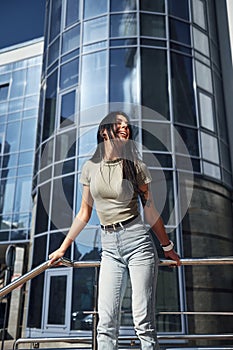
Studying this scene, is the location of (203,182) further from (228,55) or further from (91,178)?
(91,178)

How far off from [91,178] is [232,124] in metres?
9.74

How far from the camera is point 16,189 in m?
19.1

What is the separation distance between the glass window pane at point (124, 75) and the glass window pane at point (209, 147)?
7.37ft

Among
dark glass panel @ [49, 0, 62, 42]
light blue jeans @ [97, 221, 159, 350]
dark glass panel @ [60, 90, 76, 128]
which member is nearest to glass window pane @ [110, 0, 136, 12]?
dark glass panel @ [49, 0, 62, 42]

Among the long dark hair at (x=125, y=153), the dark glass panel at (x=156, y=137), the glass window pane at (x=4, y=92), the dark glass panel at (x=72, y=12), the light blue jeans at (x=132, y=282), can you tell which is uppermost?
the glass window pane at (x=4, y=92)

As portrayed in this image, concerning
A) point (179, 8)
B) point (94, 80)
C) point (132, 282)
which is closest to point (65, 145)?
point (94, 80)

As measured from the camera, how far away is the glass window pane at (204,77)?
1044cm

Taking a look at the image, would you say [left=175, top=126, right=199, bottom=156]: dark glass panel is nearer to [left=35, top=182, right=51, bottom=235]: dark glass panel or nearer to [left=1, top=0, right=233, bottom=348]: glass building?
[left=1, top=0, right=233, bottom=348]: glass building

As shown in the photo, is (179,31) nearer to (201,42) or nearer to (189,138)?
(201,42)

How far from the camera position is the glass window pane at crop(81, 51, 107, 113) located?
9633mm

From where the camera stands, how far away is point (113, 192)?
199cm

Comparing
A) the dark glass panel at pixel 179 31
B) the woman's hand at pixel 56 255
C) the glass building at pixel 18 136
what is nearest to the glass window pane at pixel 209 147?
the dark glass panel at pixel 179 31

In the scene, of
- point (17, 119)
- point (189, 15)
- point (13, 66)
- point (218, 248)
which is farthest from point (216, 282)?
point (13, 66)

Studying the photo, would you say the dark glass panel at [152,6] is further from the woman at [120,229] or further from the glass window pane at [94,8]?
the woman at [120,229]
